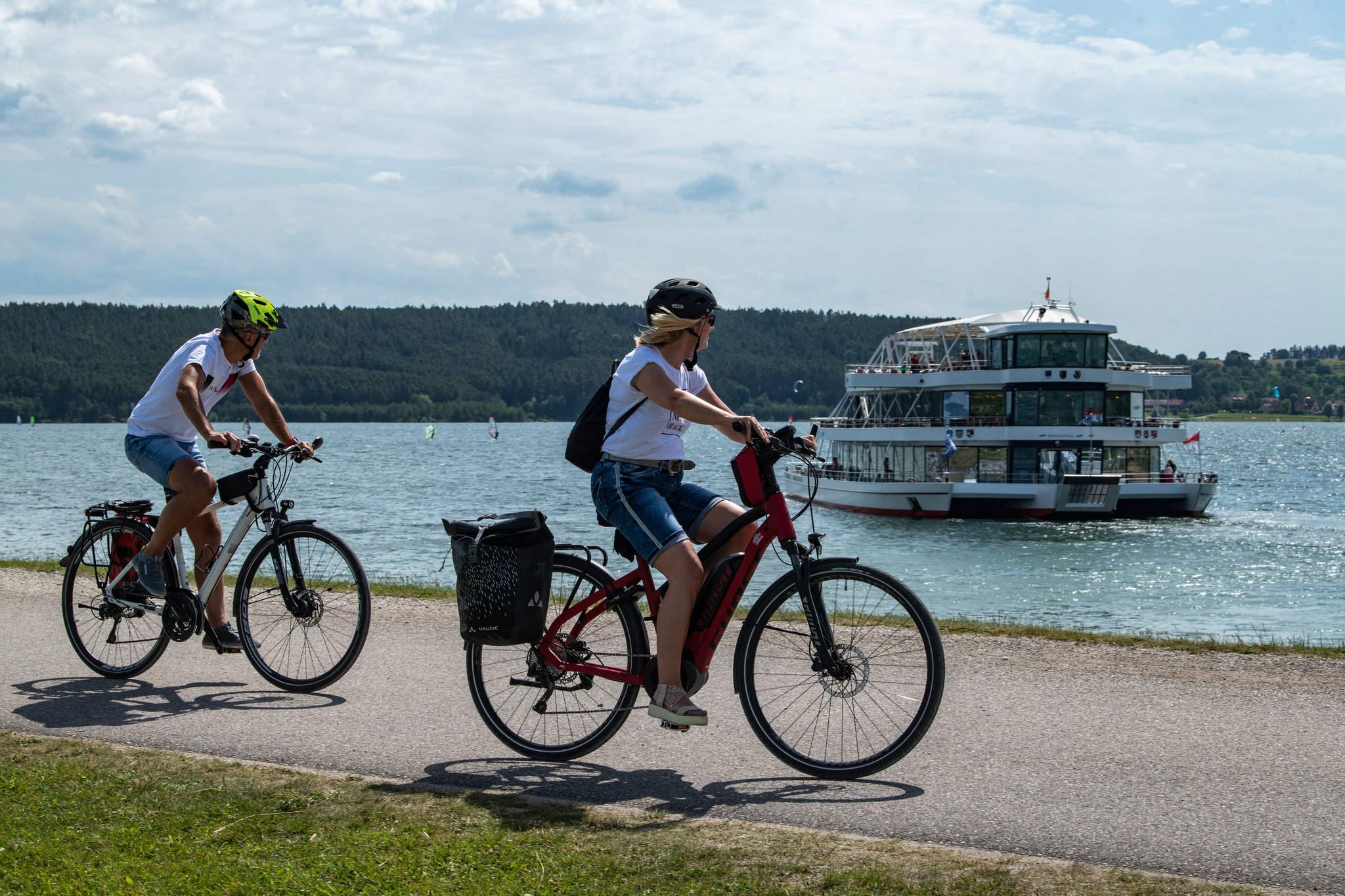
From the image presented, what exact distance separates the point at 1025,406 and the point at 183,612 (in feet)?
170

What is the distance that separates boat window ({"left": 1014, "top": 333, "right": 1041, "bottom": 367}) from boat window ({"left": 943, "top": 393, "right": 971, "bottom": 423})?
8.77 feet

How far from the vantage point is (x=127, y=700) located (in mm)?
6957

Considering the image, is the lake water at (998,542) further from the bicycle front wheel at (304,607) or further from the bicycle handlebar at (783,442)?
the bicycle handlebar at (783,442)

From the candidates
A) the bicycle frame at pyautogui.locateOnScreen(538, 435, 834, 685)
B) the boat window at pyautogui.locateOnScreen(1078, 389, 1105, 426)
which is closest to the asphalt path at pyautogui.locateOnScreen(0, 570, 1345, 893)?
the bicycle frame at pyautogui.locateOnScreen(538, 435, 834, 685)

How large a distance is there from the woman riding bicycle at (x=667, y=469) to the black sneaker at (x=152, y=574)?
3.10 metres

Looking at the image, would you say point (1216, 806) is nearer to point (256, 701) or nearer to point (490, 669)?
point (490, 669)

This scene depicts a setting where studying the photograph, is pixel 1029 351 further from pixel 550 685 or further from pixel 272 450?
pixel 550 685

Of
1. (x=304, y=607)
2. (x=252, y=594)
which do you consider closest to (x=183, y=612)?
(x=252, y=594)

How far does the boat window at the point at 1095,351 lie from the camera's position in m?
57.0

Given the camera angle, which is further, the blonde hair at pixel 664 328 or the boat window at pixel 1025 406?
the boat window at pixel 1025 406

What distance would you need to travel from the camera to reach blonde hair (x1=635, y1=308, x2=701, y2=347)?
214 inches

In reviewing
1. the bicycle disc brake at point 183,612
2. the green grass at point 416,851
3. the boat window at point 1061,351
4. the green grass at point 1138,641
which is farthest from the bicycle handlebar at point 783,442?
the boat window at point 1061,351

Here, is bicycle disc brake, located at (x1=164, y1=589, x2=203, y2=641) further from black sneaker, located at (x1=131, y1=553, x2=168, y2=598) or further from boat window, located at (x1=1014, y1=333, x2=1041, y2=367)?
boat window, located at (x1=1014, y1=333, x2=1041, y2=367)

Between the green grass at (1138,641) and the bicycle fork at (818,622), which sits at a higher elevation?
the bicycle fork at (818,622)
